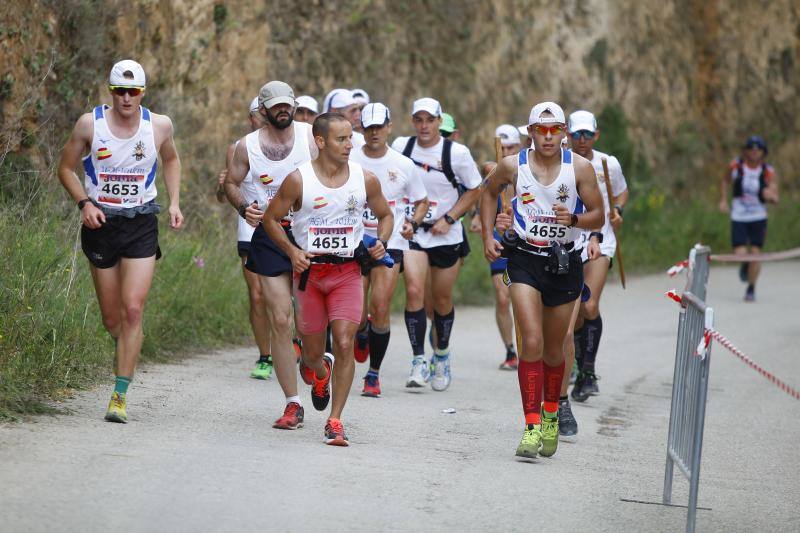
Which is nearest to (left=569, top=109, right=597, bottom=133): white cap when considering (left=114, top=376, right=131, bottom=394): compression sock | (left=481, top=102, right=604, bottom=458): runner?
(left=481, top=102, right=604, bottom=458): runner

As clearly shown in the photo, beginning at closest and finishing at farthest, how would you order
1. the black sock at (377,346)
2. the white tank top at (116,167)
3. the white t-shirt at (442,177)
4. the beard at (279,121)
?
the white tank top at (116,167), the beard at (279,121), the black sock at (377,346), the white t-shirt at (442,177)

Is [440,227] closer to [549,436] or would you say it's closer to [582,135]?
[582,135]

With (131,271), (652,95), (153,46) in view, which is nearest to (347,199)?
(131,271)

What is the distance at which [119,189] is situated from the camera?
346 inches

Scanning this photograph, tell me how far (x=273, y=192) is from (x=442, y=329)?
2.23 meters

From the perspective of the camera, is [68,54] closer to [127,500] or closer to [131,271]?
[131,271]

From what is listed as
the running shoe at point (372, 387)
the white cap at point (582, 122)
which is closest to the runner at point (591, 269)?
the white cap at point (582, 122)

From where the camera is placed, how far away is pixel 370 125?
10758mm

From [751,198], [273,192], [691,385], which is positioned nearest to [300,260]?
[273,192]

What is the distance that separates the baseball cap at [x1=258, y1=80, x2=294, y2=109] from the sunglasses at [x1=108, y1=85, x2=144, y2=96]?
2.90 ft

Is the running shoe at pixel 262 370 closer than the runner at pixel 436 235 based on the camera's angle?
Yes

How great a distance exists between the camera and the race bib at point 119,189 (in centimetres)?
877

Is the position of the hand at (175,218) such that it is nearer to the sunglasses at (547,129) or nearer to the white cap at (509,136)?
the sunglasses at (547,129)

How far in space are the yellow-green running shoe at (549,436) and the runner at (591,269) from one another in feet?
8.64
